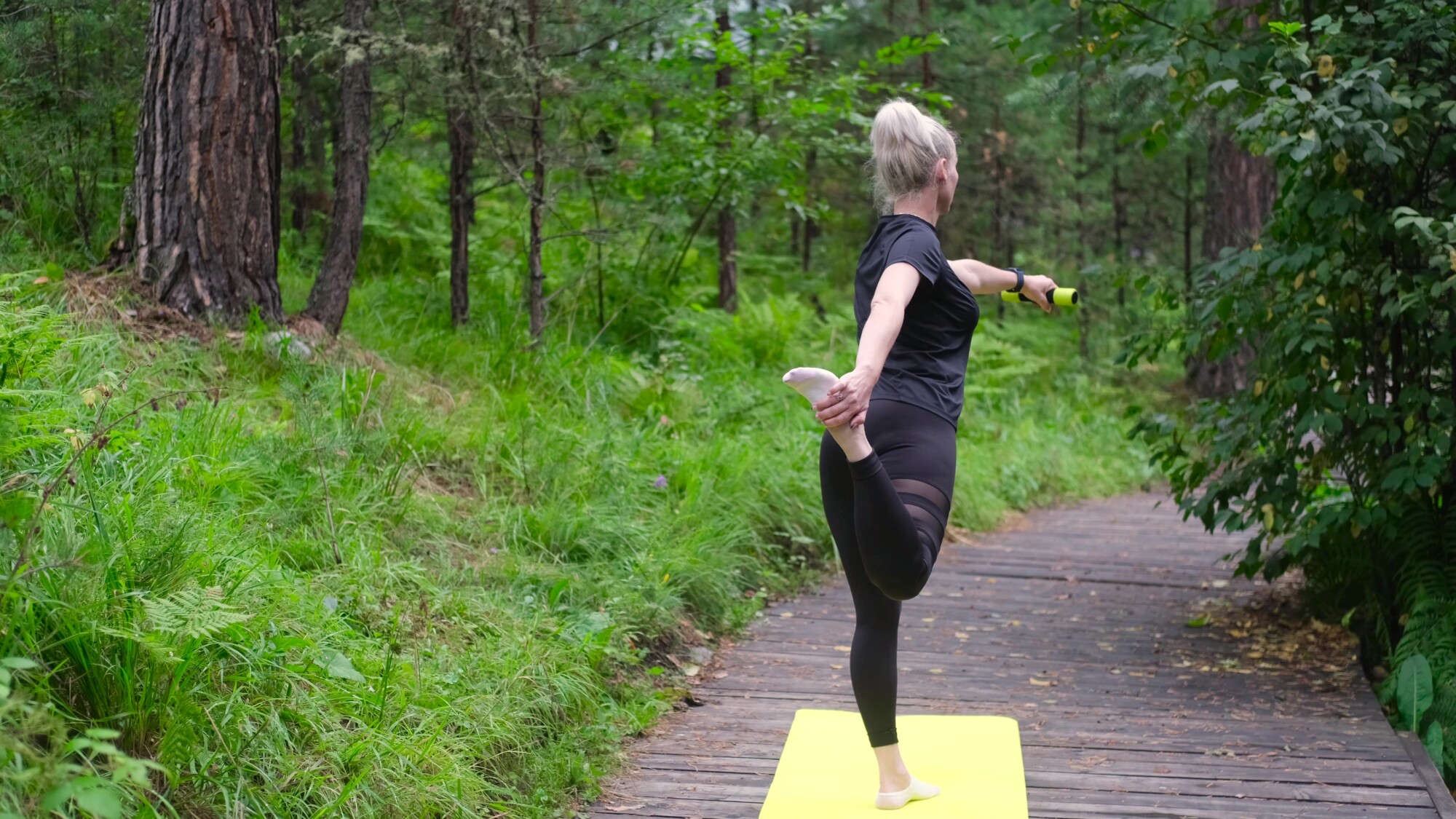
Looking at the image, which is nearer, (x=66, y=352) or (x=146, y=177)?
(x=66, y=352)

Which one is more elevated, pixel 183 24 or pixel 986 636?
pixel 183 24

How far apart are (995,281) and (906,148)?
24.9 inches

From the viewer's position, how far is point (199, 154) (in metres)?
5.96

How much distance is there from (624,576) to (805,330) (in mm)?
6996

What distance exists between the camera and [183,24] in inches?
233

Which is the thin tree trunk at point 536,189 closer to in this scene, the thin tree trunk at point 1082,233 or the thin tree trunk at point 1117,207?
the thin tree trunk at point 1082,233

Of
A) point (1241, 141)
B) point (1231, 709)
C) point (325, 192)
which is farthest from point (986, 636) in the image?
point (325, 192)

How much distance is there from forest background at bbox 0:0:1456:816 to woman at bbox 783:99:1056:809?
1.08 m

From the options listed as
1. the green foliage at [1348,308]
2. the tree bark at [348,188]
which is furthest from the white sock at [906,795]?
the tree bark at [348,188]

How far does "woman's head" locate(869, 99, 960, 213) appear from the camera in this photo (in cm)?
331

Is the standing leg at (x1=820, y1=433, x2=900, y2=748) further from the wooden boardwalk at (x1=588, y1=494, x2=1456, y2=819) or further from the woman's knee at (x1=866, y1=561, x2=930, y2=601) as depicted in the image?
the wooden boardwalk at (x1=588, y1=494, x2=1456, y2=819)

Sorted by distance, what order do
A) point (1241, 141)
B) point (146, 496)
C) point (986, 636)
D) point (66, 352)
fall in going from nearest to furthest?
point (146, 496) < point (66, 352) < point (1241, 141) < point (986, 636)

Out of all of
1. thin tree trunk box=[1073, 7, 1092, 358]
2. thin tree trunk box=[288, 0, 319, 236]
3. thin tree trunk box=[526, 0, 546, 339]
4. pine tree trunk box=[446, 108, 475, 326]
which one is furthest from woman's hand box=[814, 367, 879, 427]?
thin tree trunk box=[1073, 7, 1092, 358]

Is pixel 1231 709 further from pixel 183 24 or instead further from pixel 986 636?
pixel 183 24
